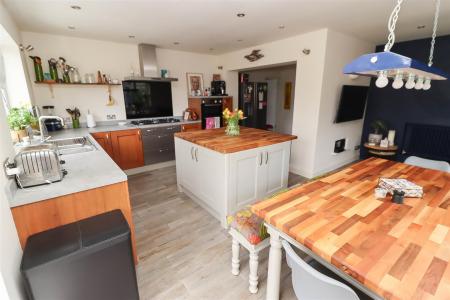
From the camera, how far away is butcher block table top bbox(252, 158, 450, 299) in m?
0.83

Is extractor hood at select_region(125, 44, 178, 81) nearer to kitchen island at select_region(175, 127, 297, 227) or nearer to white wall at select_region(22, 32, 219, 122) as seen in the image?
white wall at select_region(22, 32, 219, 122)

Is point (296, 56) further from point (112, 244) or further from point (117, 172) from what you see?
point (112, 244)

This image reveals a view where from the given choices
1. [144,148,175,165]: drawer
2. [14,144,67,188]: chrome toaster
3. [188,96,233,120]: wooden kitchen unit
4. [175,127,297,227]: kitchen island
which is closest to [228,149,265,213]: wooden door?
[175,127,297,227]: kitchen island

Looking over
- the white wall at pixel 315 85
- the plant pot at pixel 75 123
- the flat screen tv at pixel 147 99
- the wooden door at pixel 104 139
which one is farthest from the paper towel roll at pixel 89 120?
the white wall at pixel 315 85

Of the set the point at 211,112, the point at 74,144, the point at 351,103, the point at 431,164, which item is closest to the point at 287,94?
the point at 351,103

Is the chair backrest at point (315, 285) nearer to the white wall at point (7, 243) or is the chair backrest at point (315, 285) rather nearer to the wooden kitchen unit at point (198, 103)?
the white wall at point (7, 243)

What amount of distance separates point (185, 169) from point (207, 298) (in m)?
1.70

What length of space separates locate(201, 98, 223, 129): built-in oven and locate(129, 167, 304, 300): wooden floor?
2.16m

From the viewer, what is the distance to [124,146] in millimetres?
3783

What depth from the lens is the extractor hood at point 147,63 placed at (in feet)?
13.4

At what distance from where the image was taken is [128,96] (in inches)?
166

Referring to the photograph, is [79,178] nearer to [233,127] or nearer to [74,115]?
[233,127]

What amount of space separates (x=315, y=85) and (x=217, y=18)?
1829mm

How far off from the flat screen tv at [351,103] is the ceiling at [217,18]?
0.87 metres
